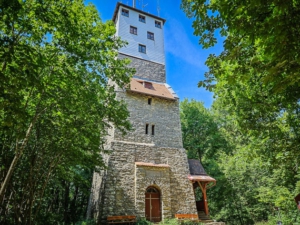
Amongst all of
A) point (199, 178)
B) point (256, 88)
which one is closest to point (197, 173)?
point (199, 178)

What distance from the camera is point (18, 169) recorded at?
8.30m

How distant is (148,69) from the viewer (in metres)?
15.7

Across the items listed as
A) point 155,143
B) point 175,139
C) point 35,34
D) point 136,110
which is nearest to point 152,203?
point 155,143

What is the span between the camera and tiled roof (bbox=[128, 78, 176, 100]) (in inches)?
531

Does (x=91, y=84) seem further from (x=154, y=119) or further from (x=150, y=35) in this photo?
(x=150, y=35)

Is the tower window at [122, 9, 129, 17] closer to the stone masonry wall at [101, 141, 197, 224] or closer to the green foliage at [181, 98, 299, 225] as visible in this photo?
the green foliage at [181, 98, 299, 225]

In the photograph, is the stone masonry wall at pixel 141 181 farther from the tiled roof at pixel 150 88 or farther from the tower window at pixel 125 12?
the tower window at pixel 125 12

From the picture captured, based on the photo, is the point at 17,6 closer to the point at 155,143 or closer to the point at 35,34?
the point at 35,34

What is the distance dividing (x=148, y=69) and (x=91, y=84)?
9.36 meters

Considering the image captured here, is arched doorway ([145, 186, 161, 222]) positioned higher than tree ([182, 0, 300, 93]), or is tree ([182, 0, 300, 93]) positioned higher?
tree ([182, 0, 300, 93])

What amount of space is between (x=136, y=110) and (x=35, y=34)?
28.4 ft

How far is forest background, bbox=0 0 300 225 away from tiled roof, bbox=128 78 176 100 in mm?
5567

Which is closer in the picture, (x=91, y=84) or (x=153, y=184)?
Answer: (x=91, y=84)

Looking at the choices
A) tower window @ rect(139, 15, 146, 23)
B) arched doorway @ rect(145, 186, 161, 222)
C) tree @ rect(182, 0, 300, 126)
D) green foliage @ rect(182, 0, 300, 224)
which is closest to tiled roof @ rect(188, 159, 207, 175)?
arched doorway @ rect(145, 186, 161, 222)
